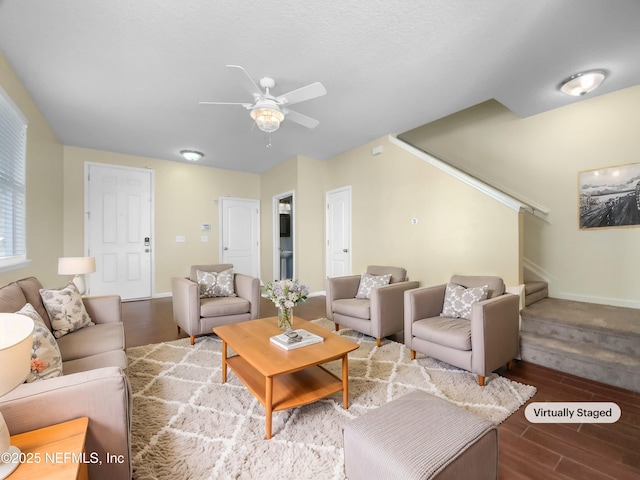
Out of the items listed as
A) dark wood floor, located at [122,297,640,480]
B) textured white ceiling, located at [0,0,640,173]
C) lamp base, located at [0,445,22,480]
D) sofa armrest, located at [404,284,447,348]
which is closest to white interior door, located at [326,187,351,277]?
textured white ceiling, located at [0,0,640,173]

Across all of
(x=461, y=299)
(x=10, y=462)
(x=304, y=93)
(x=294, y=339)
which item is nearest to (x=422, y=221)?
(x=461, y=299)

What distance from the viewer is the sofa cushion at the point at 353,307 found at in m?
3.09

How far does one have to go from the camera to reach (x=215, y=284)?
11.3ft

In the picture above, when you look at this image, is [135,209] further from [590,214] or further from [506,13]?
[590,214]

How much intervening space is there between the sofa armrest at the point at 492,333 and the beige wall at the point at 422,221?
83 cm

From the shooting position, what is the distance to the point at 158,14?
6.44ft

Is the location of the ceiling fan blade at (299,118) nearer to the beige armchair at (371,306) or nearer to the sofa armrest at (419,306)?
the beige armchair at (371,306)

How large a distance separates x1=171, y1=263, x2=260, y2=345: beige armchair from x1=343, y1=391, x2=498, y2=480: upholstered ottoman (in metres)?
2.18

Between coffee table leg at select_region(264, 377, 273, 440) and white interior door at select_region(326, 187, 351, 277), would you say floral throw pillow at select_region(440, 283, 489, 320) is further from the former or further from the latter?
white interior door at select_region(326, 187, 351, 277)

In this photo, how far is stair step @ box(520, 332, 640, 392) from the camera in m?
2.16

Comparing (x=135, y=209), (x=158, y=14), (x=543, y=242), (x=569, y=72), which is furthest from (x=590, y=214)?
(x=135, y=209)

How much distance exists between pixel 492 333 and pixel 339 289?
5.75 feet

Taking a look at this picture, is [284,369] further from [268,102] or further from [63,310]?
[268,102]

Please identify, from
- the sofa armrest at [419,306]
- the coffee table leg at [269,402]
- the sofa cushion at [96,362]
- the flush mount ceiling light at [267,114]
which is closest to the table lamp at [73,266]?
the sofa cushion at [96,362]
